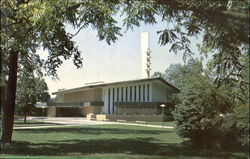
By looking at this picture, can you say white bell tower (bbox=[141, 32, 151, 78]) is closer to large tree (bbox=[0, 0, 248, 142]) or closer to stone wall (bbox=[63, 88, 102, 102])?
large tree (bbox=[0, 0, 248, 142])

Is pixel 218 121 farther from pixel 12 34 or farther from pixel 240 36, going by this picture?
pixel 12 34

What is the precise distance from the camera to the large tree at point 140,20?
11.4 metres

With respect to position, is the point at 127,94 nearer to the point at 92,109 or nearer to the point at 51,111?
the point at 92,109

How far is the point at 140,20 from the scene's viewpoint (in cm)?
1306

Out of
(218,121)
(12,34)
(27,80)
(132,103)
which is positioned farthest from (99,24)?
(132,103)

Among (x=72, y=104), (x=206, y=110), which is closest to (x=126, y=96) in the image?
(x=72, y=104)

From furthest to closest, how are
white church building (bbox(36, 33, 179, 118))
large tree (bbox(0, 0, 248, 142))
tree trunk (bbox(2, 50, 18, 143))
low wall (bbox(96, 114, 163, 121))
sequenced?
1. white church building (bbox(36, 33, 179, 118))
2. low wall (bbox(96, 114, 163, 121))
3. tree trunk (bbox(2, 50, 18, 143))
4. large tree (bbox(0, 0, 248, 142))

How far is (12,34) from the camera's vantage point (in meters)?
13.7

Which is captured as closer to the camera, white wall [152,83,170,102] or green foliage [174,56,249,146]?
green foliage [174,56,249,146]

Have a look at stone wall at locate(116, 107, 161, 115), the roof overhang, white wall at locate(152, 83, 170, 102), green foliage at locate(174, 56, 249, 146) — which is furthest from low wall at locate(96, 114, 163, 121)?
green foliage at locate(174, 56, 249, 146)

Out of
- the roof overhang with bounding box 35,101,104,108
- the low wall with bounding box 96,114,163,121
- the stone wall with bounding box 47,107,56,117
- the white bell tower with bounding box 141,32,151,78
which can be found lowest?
the low wall with bounding box 96,114,163,121

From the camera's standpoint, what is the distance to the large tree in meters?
11.4

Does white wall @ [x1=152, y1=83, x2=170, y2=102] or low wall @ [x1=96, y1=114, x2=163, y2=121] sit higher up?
white wall @ [x1=152, y1=83, x2=170, y2=102]

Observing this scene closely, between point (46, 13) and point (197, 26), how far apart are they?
6275mm
